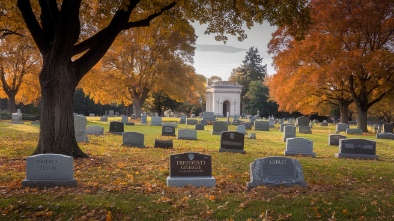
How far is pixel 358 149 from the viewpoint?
13.3 metres

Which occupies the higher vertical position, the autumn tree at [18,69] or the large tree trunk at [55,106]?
the autumn tree at [18,69]

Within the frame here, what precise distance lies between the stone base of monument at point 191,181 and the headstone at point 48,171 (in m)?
1.97

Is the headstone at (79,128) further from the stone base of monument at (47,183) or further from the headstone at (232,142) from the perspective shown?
the stone base of monument at (47,183)

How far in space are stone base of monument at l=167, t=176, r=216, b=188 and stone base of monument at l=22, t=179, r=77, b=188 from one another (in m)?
1.96

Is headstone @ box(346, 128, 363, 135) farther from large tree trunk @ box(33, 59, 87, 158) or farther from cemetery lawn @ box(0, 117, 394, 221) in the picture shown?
large tree trunk @ box(33, 59, 87, 158)

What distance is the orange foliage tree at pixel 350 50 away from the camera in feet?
81.5

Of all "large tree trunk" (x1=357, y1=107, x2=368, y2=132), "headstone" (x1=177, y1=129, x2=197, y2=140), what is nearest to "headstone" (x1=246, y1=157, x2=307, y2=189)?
"headstone" (x1=177, y1=129, x2=197, y2=140)

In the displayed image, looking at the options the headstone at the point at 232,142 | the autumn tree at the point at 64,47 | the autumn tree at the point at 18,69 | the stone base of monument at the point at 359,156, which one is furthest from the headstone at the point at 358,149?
the autumn tree at the point at 18,69

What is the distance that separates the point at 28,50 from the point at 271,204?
3272cm

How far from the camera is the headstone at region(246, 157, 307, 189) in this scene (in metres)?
7.24

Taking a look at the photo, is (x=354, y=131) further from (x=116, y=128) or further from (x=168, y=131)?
(x=116, y=128)

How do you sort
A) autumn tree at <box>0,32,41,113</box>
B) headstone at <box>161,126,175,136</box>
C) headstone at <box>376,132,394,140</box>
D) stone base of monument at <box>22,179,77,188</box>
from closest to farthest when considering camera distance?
1. stone base of monument at <box>22,179,77,188</box>
2. headstone at <box>161,126,175,136</box>
3. headstone at <box>376,132,394,140</box>
4. autumn tree at <box>0,32,41,113</box>

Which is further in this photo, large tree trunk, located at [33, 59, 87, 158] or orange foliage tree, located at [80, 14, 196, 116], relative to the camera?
orange foliage tree, located at [80, 14, 196, 116]

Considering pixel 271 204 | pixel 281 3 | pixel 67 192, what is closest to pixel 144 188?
pixel 67 192
